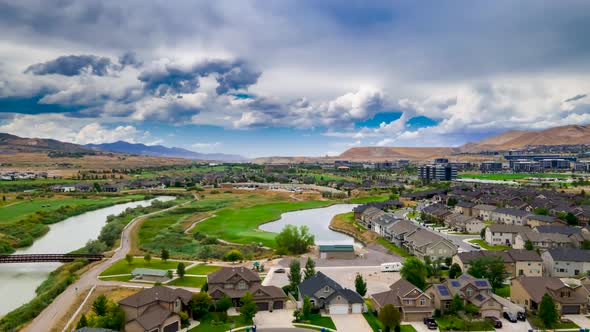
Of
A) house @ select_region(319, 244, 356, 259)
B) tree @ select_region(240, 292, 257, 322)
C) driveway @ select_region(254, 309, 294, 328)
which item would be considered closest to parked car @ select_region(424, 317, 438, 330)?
driveway @ select_region(254, 309, 294, 328)

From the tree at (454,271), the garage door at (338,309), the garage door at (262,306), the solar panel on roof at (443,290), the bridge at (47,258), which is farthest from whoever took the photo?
the bridge at (47,258)

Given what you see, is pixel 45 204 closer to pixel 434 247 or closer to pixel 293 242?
pixel 293 242

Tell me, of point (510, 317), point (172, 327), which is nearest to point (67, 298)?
point (172, 327)

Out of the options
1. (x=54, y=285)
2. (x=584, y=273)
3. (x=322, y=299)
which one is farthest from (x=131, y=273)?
(x=584, y=273)

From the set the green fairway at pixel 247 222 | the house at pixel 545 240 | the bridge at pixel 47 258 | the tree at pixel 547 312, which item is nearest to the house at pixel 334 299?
the tree at pixel 547 312

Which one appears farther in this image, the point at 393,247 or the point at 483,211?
the point at 483,211

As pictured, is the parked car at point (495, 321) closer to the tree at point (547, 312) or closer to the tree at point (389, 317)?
the tree at point (547, 312)

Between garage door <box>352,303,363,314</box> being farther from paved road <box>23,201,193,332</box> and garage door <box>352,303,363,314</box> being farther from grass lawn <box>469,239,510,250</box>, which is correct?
grass lawn <box>469,239,510,250</box>
